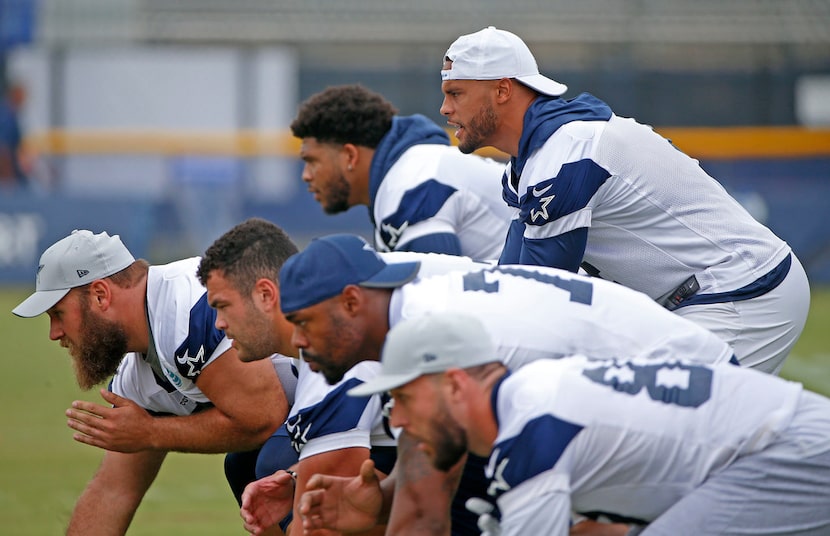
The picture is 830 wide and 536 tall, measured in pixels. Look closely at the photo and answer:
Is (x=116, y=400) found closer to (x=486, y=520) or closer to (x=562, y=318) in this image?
(x=486, y=520)

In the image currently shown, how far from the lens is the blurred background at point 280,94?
17.7 metres

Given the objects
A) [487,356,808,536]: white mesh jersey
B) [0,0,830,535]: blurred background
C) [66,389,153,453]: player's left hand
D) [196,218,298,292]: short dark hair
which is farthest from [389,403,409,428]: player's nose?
[0,0,830,535]: blurred background

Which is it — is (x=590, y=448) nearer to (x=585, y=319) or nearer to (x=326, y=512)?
(x=585, y=319)

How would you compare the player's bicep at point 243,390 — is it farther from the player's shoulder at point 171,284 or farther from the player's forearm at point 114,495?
the player's forearm at point 114,495

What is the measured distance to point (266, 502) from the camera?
513cm

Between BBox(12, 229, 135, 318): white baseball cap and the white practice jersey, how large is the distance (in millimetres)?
1151

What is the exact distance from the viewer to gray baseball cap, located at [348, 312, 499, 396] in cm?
367

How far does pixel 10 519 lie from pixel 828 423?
5076mm

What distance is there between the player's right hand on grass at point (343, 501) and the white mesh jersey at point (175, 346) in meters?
0.96

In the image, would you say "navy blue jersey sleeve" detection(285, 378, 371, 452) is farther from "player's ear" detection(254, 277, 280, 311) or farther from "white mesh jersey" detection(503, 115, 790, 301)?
"white mesh jersey" detection(503, 115, 790, 301)

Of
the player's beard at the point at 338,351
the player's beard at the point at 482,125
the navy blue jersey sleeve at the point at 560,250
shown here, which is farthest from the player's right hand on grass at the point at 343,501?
the player's beard at the point at 482,125

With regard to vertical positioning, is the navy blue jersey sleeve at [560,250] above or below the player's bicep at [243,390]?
above

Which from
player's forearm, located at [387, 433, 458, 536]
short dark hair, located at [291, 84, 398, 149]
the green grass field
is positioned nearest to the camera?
player's forearm, located at [387, 433, 458, 536]

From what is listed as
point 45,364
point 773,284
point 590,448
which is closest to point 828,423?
point 590,448
